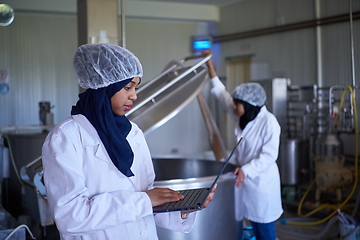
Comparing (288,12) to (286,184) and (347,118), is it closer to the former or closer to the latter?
(347,118)

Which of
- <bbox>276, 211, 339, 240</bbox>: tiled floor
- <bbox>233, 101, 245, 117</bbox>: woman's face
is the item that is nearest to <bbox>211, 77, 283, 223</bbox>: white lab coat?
<bbox>233, 101, 245, 117</bbox>: woman's face

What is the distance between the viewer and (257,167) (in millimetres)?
2662

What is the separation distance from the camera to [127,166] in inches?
54.1

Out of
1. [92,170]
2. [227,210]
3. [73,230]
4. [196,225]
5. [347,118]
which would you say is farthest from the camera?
[347,118]

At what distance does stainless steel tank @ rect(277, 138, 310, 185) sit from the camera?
4656 millimetres

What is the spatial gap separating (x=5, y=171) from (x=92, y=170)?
2.37 meters

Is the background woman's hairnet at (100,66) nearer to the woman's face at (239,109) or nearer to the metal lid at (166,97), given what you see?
the metal lid at (166,97)

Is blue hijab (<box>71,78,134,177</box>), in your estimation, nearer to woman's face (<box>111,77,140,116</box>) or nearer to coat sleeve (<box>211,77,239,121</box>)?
woman's face (<box>111,77,140,116</box>)

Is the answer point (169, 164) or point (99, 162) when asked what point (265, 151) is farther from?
point (99, 162)

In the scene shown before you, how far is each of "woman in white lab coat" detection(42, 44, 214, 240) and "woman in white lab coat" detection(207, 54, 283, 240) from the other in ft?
4.48

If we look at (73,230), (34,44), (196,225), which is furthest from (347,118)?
(34,44)

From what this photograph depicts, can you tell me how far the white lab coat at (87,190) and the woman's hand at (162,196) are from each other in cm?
2

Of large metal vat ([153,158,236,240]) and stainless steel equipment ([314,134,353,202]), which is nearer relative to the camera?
large metal vat ([153,158,236,240])

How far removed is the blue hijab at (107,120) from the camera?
131cm
